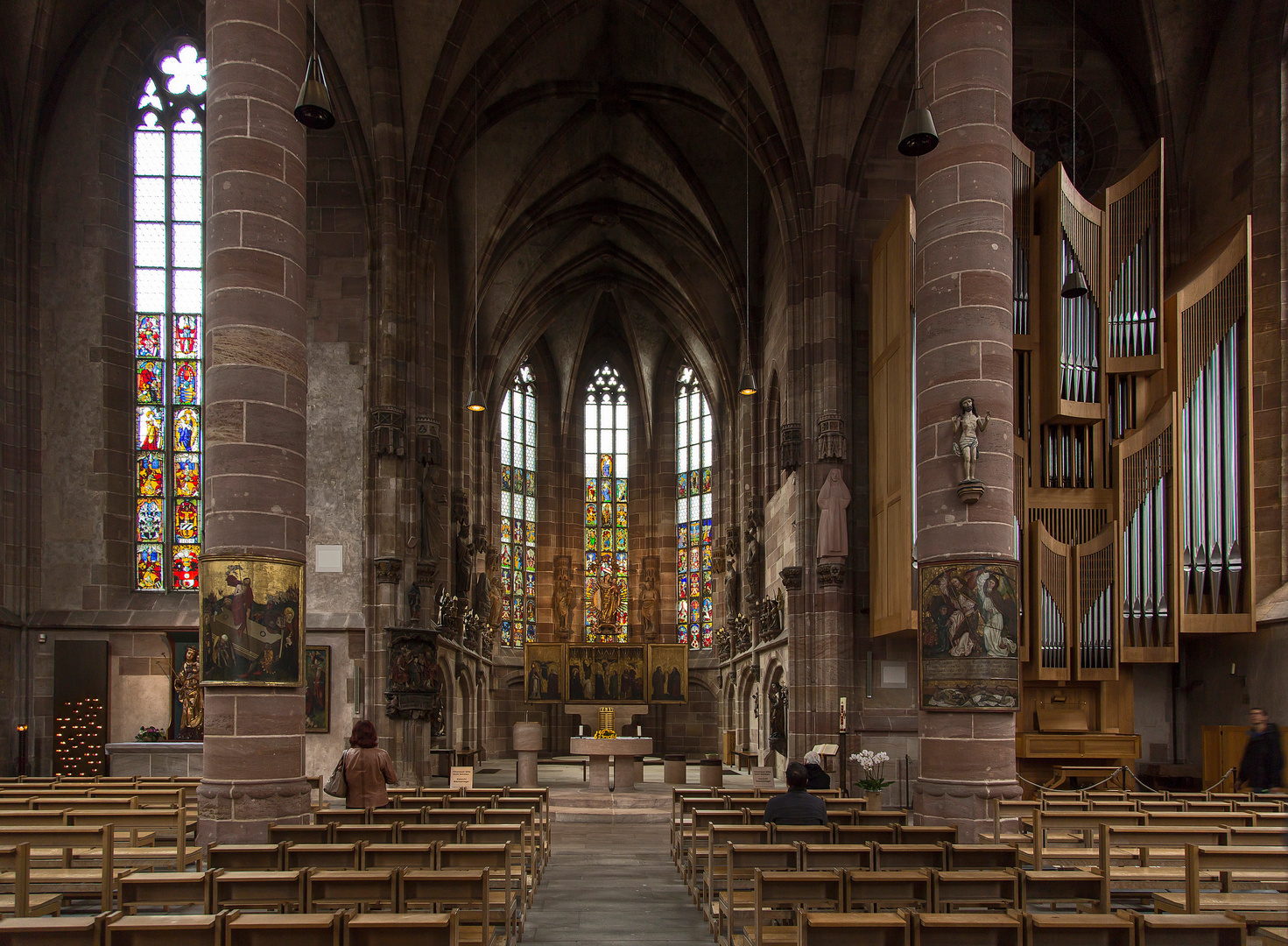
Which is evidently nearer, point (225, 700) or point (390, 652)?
point (225, 700)

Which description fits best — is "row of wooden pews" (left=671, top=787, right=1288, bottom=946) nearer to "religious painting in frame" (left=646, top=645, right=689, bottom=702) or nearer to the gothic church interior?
the gothic church interior

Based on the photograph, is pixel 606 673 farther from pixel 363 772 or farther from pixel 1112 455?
pixel 363 772

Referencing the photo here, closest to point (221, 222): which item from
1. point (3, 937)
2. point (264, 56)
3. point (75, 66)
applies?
point (264, 56)

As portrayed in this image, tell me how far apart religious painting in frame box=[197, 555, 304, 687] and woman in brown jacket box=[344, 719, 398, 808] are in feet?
3.48

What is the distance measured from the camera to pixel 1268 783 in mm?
13258

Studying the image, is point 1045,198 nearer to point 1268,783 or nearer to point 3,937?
point 1268,783

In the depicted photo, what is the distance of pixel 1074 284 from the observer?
701 inches

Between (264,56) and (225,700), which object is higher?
(264,56)

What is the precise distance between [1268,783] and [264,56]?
544 inches

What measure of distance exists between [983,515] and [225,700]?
811 cm

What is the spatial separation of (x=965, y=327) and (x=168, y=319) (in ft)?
55.0

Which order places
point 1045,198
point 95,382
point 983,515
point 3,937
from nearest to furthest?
point 3,937 < point 983,515 < point 1045,198 < point 95,382

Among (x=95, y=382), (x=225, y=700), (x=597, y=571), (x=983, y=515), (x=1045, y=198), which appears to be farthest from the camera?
(x=597, y=571)

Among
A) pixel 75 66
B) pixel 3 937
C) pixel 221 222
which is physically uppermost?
pixel 75 66
